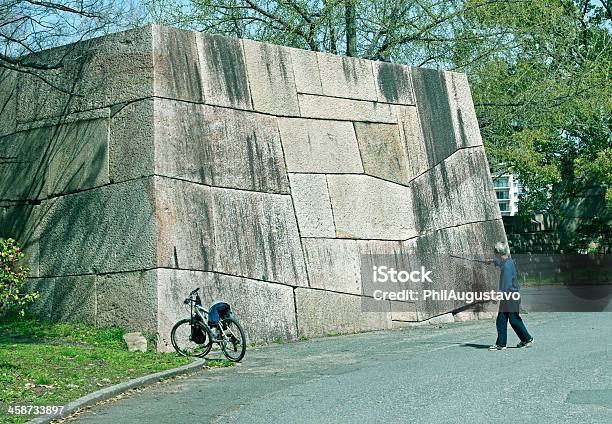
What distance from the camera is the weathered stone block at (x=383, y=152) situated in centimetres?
1950

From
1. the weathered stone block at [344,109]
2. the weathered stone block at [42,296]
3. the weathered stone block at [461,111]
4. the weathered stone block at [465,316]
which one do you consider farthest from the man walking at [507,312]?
the weathered stone block at [42,296]

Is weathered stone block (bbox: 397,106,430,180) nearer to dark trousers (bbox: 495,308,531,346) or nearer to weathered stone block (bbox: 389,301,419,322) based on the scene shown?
weathered stone block (bbox: 389,301,419,322)

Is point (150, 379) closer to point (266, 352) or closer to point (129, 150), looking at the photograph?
point (266, 352)

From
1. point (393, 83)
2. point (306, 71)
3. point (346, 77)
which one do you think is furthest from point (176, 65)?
point (393, 83)

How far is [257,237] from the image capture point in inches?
680

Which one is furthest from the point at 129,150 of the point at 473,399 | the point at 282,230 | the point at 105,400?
the point at 473,399

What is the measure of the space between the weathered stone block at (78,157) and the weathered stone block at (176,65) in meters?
1.25

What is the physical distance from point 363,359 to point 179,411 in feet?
15.3

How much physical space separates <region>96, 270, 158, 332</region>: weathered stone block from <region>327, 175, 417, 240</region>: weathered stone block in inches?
169

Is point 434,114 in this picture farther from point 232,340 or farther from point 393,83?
point 232,340

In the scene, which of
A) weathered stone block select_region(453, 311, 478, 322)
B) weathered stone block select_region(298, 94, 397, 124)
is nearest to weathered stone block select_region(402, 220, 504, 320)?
weathered stone block select_region(453, 311, 478, 322)

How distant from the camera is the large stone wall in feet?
53.3

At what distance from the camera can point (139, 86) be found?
16.6 metres

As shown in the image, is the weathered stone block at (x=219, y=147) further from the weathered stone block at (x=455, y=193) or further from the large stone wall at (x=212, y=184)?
the weathered stone block at (x=455, y=193)
